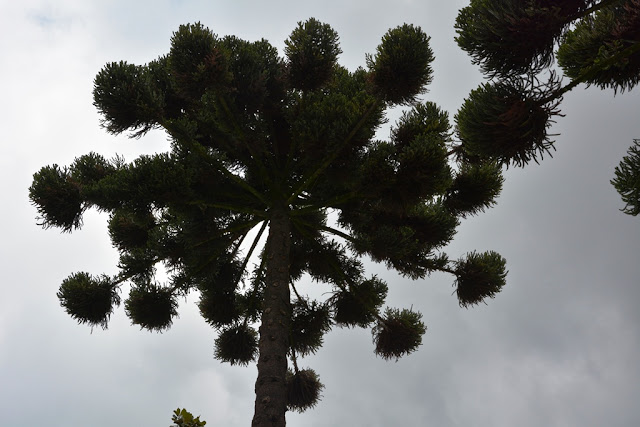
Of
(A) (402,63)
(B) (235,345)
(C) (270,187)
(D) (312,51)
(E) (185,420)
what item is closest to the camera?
(E) (185,420)

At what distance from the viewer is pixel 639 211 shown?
4828 mm

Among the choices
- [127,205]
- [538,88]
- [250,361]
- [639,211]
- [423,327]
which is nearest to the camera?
[639,211]

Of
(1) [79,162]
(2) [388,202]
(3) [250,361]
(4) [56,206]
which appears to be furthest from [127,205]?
(3) [250,361]

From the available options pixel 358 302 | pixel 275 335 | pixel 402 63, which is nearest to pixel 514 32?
pixel 402 63

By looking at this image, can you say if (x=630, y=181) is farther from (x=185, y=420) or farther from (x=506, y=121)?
(x=185, y=420)

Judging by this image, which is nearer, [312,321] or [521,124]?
[521,124]

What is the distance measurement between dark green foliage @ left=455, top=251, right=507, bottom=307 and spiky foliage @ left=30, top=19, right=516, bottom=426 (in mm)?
464

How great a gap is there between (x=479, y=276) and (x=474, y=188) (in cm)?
156

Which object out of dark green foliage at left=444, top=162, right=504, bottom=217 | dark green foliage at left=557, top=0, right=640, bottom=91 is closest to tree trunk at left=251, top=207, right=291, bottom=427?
dark green foliage at left=444, top=162, right=504, bottom=217

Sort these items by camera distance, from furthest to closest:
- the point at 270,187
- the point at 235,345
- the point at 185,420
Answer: the point at 235,345 < the point at 270,187 < the point at 185,420

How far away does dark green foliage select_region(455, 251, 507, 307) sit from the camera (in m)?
9.16

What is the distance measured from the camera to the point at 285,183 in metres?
9.14

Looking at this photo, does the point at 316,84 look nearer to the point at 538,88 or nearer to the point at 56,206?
the point at 538,88

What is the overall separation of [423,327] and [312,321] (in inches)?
78.3
